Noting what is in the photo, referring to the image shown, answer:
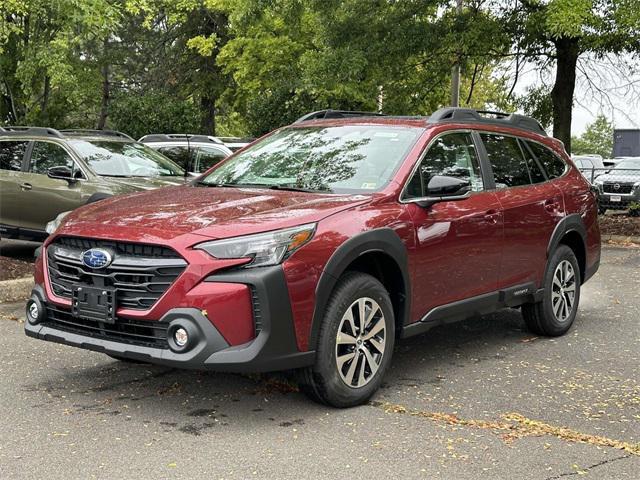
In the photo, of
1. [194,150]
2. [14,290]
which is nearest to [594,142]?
[194,150]

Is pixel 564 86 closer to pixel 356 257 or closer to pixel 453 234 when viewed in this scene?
pixel 453 234

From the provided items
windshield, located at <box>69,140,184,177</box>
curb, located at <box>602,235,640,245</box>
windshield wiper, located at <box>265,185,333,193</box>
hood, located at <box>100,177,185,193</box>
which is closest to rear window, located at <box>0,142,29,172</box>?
windshield, located at <box>69,140,184,177</box>

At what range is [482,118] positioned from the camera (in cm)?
651

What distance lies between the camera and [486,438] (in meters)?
4.47

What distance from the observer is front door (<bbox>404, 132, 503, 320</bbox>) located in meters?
5.40

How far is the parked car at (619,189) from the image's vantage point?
66.6 ft

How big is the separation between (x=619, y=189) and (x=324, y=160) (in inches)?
657

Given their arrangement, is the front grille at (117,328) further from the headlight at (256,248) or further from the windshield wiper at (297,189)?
the windshield wiper at (297,189)

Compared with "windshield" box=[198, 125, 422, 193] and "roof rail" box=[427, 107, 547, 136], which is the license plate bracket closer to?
"windshield" box=[198, 125, 422, 193]

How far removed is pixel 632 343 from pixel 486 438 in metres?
2.87

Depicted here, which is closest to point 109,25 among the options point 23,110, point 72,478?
point 72,478

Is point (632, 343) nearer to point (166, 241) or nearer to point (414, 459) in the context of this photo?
point (414, 459)

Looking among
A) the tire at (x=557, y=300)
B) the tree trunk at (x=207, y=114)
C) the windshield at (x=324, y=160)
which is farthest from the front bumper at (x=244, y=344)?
the tree trunk at (x=207, y=114)

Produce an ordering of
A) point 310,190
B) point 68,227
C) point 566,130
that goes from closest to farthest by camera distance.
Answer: point 68,227
point 310,190
point 566,130
